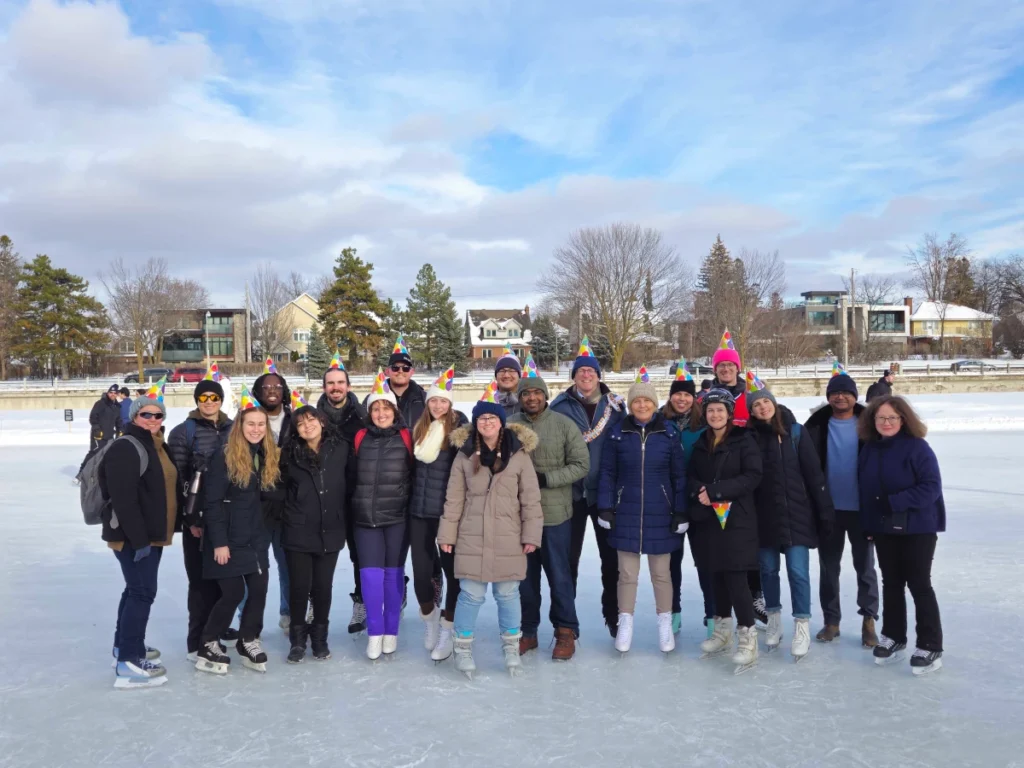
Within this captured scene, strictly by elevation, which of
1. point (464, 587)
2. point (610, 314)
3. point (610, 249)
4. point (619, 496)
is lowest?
point (464, 587)

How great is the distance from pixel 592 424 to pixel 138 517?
2632mm

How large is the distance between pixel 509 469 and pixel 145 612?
7.22ft

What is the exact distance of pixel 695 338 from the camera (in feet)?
185

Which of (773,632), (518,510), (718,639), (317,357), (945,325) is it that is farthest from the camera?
(945,325)

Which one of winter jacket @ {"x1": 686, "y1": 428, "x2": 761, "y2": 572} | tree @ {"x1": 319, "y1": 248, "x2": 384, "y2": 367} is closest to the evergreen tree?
tree @ {"x1": 319, "y1": 248, "x2": 384, "y2": 367}

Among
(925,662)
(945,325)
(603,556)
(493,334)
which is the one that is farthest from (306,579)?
(945,325)

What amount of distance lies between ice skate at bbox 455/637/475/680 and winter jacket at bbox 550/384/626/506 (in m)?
1.08

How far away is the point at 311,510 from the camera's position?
4258 millimetres

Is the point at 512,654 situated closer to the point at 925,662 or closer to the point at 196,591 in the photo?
the point at 196,591

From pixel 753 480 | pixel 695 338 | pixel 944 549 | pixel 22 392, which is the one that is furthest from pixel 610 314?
pixel 753 480

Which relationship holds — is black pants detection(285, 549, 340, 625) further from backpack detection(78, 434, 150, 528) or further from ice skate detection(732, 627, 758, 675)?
ice skate detection(732, 627, 758, 675)

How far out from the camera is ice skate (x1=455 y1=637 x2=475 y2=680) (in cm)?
416

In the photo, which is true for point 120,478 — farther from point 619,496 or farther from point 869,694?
point 869,694

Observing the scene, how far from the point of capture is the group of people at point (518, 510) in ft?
13.4
